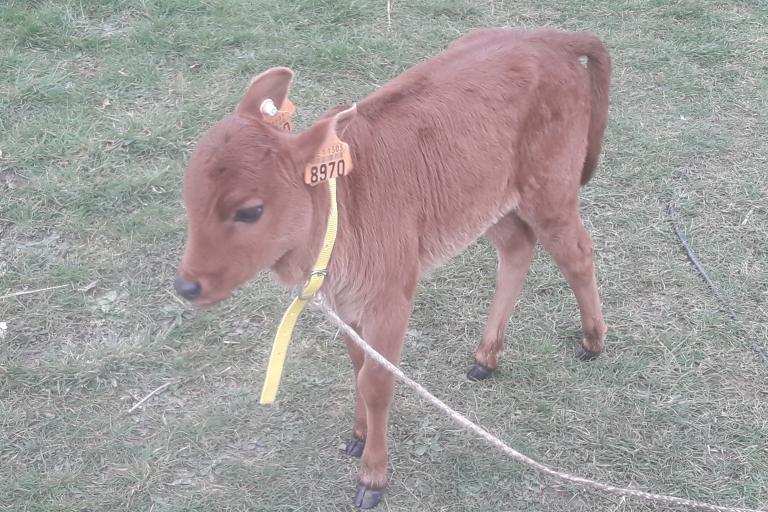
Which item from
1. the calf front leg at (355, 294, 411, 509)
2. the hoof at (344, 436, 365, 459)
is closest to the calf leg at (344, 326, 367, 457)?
the hoof at (344, 436, 365, 459)

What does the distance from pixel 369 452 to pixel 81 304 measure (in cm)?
187

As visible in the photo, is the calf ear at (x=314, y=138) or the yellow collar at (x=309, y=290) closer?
the calf ear at (x=314, y=138)

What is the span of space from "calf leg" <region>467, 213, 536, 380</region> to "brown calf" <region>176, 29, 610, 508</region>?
0.01m

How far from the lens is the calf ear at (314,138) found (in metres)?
2.42

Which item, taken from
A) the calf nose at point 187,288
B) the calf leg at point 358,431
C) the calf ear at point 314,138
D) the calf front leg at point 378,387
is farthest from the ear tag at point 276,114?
the calf leg at point 358,431

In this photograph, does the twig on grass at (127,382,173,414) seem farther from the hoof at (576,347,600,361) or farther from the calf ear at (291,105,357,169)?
the hoof at (576,347,600,361)

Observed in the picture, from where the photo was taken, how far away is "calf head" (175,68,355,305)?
2377mm

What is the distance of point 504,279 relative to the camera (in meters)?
3.79

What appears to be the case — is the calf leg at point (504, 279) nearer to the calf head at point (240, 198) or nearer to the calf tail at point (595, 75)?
the calf tail at point (595, 75)

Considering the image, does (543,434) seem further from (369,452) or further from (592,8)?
(592,8)

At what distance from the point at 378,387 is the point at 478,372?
970 mm

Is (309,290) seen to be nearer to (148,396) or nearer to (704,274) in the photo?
(148,396)

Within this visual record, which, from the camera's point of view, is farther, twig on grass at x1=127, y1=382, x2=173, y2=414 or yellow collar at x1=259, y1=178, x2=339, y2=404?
twig on grass at x1=127, y1=382, x2=173, y2=414

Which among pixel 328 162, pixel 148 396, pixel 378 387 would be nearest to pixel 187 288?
pixel 328 162
